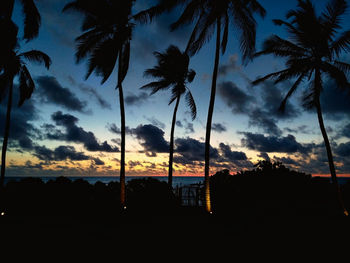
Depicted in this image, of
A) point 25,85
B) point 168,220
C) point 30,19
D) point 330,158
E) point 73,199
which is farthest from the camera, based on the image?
point 25,85

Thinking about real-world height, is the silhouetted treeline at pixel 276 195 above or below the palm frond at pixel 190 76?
below

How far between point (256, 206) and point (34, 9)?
16.4 meters

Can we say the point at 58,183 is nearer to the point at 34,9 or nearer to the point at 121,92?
the point at 121,92

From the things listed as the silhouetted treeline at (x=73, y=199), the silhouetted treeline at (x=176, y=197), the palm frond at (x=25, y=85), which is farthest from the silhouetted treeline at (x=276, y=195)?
the palm frond at (x=25, y=85)

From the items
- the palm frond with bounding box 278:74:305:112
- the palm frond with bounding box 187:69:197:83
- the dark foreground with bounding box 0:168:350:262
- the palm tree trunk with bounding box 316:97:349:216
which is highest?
the palm frond with bounding box 187:69:197:83

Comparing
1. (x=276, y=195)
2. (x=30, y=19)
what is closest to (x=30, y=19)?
(x=30, y=19)

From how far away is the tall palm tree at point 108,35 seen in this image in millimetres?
11500

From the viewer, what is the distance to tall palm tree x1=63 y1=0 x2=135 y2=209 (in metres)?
11.5

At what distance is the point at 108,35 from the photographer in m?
12.7

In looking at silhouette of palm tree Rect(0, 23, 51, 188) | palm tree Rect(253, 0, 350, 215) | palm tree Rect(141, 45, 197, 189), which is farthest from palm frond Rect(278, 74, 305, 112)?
silhouette of palm tree Rect(0, 23, 51, 188)

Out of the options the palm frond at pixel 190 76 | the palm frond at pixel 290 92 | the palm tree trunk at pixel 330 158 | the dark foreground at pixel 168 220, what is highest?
the palm frond at pixel 190 76

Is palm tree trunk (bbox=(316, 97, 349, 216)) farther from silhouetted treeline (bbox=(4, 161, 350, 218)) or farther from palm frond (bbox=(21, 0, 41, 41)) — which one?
palm frond (bbox=(21, 0, 41, 41))

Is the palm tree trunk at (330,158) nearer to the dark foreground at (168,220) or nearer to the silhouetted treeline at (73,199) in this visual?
the dark foreground at (168,220)

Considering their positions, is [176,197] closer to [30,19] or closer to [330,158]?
[330,158]
